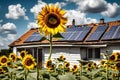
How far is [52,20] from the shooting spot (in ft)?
9.71

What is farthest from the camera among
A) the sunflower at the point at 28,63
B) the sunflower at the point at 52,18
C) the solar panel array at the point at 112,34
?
the solar panel array at the point at 112,34

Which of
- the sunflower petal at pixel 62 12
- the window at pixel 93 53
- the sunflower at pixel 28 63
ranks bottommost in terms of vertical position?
the sunflower at pixel 28 63

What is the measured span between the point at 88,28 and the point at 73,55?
2.88 metres

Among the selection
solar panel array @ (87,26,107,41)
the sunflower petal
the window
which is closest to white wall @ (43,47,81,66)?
the window

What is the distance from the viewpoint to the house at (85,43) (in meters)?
19.0

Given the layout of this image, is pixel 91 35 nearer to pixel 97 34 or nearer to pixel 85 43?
pixel 97 34

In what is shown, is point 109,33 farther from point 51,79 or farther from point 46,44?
point 51,79

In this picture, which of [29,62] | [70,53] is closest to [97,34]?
[70,53]

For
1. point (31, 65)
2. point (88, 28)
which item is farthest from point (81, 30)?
point (31, 65)

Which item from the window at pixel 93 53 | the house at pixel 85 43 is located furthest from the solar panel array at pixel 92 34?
the window at pixel 93 53

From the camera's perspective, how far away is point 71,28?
23.5 metres

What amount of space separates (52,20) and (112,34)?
16.7m

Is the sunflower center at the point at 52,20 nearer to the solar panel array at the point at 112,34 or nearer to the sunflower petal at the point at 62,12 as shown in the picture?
the sunflower petal at the point at 62,12

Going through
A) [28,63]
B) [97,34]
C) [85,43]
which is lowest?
[28,63]
